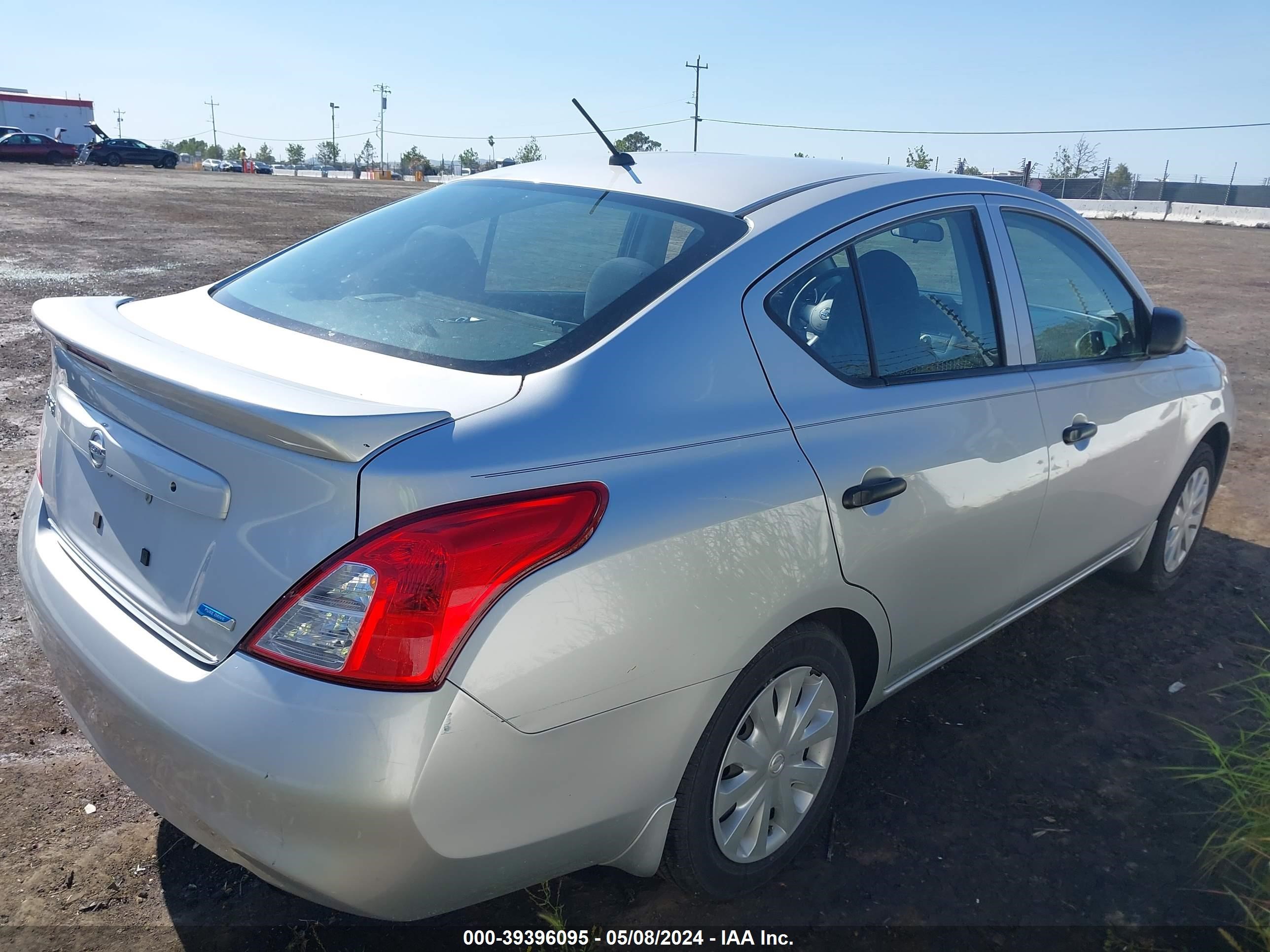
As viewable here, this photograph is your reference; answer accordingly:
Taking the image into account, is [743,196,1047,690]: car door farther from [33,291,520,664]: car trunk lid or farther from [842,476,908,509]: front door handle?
[33,291,520,664]: car trunk lid

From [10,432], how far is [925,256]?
200 inches

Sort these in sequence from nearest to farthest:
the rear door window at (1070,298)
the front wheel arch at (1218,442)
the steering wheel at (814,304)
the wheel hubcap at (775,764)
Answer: the wheel hubcap at (775,764) → the steering wheel at (814,304) → the rear door window at (1070,298) → the front wheel arch at (1218,442)

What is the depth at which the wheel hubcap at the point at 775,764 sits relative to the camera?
2.31 metres

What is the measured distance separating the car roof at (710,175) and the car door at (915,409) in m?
0.20

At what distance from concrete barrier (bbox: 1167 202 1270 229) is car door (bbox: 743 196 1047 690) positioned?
139 feet

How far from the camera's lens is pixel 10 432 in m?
5.50

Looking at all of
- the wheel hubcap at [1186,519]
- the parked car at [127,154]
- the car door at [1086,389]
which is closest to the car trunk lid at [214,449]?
the car door at [1086,389]

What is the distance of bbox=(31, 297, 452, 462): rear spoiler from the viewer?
5.54ft

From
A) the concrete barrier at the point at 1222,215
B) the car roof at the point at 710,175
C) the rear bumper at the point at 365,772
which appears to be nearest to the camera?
the rear bumper at the point at 365,772

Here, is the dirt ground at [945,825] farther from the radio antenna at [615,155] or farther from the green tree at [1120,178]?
the green tree at [1120,178]

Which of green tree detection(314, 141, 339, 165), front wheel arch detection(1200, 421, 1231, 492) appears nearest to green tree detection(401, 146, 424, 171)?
green tree detection(314, 141, 339, 165)

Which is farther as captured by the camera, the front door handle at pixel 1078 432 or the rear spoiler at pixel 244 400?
the front door handle at pixel 1078 432

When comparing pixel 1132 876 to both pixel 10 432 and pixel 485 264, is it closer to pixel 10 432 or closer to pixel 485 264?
pixel 485 264

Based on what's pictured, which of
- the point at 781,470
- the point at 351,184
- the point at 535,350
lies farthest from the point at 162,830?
the point at 351,184
